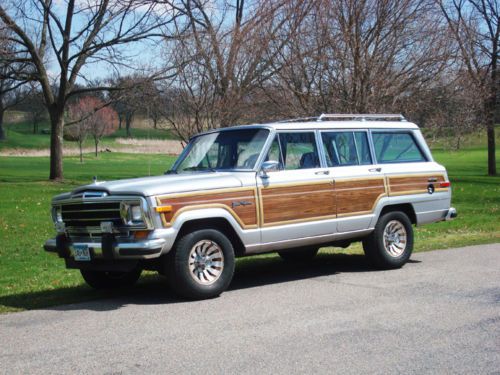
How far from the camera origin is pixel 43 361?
5797 millimetres

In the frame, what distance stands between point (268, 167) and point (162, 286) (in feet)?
6.86

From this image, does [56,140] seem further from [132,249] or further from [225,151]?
[132,249]

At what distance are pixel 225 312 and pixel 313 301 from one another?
101 centimetres

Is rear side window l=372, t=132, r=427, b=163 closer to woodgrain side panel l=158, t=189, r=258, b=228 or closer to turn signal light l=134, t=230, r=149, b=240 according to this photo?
woodgrain side panel l=158, t=189, r=258, b=228

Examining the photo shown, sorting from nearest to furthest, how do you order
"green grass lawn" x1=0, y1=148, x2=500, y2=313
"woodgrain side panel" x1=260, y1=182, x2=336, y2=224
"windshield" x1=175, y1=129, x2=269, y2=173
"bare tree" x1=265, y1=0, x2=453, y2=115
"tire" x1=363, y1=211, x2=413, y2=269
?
"woodgrain side panel" x1=260, y1=182, x2=336, y2=224 → "green grass lawn" x1=0, y1=148, x2=500, y2=313 → "windshield" x1=175, y1=129, x2=269, y2=173 → "tire" x1=363, y1=211, x2=413, y2=269 → "bare tree" x1=265, y1=0, x2=453, y2=115

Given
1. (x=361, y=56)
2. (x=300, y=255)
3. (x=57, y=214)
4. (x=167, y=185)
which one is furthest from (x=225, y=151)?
(x=361, y=56)

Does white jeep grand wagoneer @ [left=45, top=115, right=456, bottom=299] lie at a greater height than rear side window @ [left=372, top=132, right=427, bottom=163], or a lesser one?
lesser

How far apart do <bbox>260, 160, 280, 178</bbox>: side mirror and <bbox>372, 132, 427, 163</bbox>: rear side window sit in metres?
2.09

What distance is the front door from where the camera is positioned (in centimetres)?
895

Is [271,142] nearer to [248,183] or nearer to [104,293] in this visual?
[248,183]

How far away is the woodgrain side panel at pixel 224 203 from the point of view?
317 inches

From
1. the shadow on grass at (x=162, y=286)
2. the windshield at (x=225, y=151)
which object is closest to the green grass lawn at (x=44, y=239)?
the shadow on grass at (x=162, y=286)

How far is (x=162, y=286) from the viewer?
952 cm

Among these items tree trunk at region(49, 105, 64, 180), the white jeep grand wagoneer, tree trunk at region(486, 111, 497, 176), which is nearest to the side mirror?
the white jeep grand wagoneer
